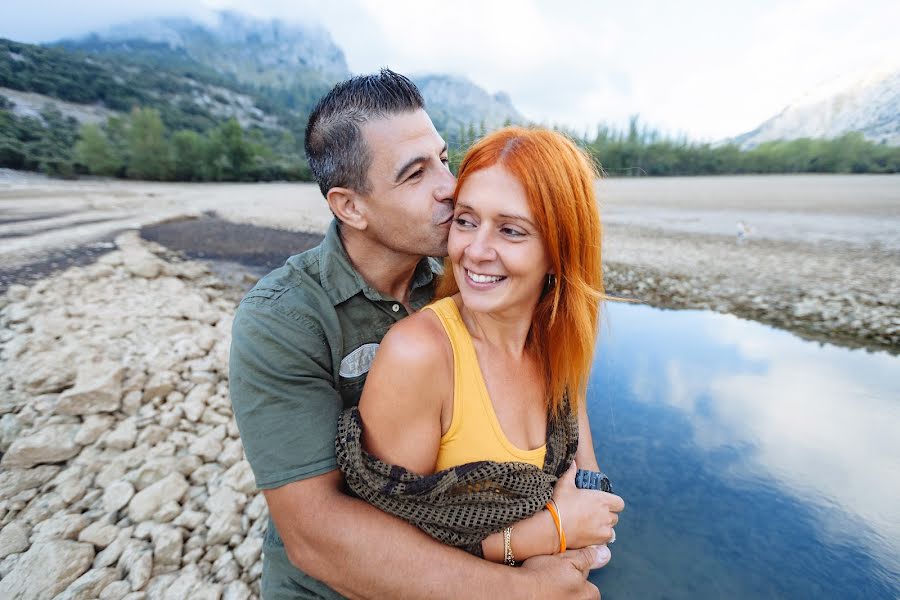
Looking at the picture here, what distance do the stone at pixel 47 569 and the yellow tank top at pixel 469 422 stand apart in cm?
268

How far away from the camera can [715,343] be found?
19.4 feet

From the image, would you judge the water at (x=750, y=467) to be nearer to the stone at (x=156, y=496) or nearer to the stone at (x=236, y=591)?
the stone at (x=236, y=591)

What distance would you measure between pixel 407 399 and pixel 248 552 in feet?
7.76

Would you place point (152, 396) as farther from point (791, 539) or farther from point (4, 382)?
point (791, 539)

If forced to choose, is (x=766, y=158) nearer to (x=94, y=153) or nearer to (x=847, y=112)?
(x=94, y=153)

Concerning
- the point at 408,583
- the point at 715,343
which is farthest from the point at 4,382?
the point at 715,343

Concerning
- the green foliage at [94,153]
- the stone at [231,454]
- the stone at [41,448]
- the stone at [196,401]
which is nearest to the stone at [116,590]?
the stone at [231,454]

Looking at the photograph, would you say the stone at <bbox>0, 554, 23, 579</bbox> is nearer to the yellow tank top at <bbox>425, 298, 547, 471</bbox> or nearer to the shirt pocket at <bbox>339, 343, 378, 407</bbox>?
the shirt pocket at <bbox>339, 343, 378, 407</bbox>

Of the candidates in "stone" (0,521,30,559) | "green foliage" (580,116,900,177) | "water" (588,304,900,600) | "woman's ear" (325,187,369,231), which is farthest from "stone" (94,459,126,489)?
"green foliage" (580,116,900,177)

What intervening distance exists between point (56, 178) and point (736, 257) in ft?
151

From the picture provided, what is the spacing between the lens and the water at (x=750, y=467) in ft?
8.95

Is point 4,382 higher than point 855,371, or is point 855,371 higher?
point 4,382

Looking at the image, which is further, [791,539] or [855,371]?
[855,371]

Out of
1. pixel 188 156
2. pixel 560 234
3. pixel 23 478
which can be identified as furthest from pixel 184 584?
pixel 188 156
